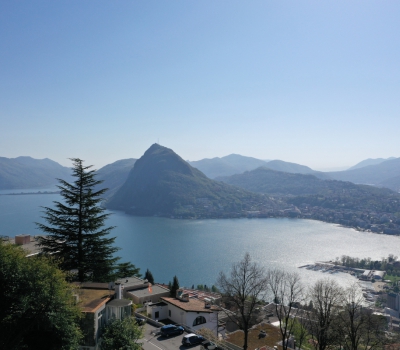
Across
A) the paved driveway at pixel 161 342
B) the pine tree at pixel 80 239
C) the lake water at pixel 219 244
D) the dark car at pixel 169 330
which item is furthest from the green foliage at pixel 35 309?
the lake water at pixel 219 244

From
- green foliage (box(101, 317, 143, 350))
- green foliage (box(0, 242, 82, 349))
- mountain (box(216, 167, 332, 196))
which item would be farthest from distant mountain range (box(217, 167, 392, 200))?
green foliage (box(0, 242, 82, 349))

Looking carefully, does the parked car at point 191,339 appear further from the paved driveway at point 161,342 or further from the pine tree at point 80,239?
the pine tree at point 80,239

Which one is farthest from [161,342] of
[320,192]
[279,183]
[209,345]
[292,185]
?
[279,183]

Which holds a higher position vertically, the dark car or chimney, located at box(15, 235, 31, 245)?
chimney, located at box(15, 235, 31, 245)

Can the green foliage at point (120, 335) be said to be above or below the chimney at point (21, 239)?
below

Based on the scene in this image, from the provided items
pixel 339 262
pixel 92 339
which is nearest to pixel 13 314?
pixel 92 339

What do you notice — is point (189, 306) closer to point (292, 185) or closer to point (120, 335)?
point (120, 335)

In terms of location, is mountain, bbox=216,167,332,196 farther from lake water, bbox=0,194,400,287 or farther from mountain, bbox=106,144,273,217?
lake water, bbox=0,194,400,287
